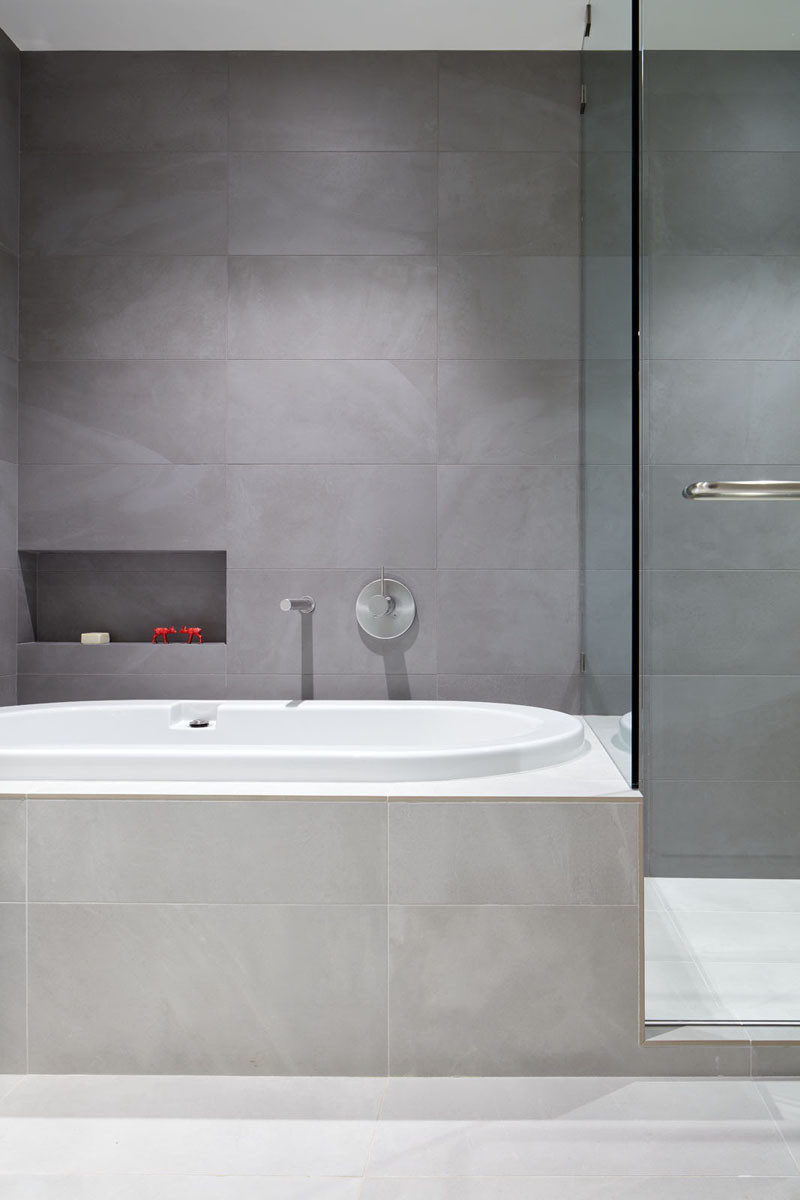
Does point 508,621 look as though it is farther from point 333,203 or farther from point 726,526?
point 333,203

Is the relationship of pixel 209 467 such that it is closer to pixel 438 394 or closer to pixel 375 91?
pixel 438 394

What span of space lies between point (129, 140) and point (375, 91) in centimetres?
81

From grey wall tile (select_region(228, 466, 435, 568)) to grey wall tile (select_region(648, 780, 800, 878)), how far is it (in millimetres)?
1264

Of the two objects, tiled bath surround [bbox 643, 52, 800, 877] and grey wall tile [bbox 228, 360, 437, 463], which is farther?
grey wall tile [bbox 228, 360, 437, 463]

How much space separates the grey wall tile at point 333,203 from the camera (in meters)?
2.72

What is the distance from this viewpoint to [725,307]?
1663 millimetres

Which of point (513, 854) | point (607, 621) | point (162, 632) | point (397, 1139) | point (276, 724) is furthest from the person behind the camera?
point (162, 632)

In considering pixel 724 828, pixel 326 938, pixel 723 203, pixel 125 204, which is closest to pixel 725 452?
pixel 723 203

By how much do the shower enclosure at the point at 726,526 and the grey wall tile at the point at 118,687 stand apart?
1548 mm

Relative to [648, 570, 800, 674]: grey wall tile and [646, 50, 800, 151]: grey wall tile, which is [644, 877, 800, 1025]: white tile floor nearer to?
[648, 570, 800, 674]: grey wall tile

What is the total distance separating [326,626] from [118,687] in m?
0.71

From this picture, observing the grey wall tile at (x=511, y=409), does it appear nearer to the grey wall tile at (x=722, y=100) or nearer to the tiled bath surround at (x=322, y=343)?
the tiled bath surround at (x=322, y=343)

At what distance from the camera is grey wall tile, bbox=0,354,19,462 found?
2.69 meters

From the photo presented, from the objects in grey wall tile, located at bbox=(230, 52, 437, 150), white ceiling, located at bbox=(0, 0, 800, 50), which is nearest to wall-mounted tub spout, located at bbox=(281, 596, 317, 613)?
grey wall tile, located at bbox=(230, 52, 437, 150)
